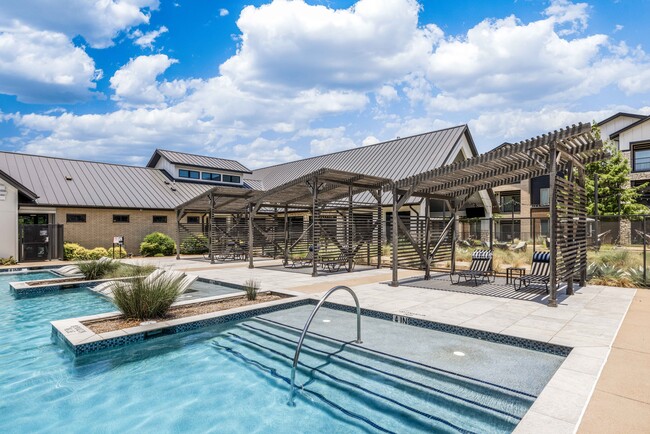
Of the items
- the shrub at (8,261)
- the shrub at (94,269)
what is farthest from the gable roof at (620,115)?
the shrub at (8,261)

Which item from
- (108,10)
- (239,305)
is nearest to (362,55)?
(108,10)

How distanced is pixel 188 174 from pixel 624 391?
102 feet

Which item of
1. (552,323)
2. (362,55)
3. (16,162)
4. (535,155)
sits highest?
(362,55)

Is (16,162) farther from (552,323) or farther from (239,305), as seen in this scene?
(552,323)

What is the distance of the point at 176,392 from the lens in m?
4.79

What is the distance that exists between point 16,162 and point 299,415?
91.5 feet

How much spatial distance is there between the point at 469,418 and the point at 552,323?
11.7 feet

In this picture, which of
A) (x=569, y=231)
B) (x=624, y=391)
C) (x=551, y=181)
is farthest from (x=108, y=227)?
(x=624, y=391)

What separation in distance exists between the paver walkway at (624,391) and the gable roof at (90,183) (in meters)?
25.0

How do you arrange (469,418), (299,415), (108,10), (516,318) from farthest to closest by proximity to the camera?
(108,10), (516,318), (299,415), (469,418)

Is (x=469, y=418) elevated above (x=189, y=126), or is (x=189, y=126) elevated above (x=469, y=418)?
(x=189, y=126)

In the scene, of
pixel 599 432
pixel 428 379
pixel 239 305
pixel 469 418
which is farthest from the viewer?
pixel 239 305

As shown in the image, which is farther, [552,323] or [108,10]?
[108,10]

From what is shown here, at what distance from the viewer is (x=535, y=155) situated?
29.1 feet
